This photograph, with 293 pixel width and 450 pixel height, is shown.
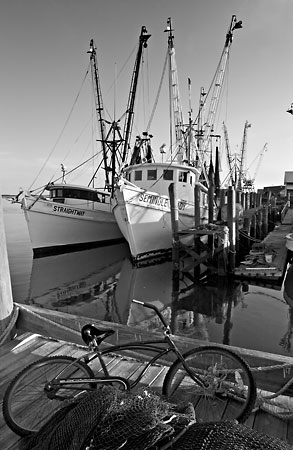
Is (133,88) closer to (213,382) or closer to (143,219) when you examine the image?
(143,219)

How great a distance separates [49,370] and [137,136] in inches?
1056

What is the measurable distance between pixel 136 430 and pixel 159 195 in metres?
17.0

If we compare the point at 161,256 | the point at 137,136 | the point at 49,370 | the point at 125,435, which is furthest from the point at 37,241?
the point at 125,435

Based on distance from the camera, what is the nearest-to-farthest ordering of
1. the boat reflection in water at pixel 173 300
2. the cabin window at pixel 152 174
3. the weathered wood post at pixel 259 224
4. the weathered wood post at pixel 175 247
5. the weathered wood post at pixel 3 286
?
the weathered wood post at pixel 3 286
the boat reflection in water at pixel 173 300
the weathered wood post at pixel 175 247
the cabin window at pixel 152 174
the weathered wood post at pixel 259 224

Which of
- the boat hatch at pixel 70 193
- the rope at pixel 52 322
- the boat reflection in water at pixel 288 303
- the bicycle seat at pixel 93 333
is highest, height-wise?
the boat hatch at pixel 70 193

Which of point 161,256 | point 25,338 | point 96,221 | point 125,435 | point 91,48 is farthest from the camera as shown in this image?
point 91,48

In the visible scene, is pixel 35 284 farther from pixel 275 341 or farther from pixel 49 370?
pixel 49 370

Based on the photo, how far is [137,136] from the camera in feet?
91.4

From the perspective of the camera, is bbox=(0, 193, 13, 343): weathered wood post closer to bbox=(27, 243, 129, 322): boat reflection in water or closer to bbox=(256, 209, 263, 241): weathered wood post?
bbox=(27, 243, 129, 322): boat reflection in water

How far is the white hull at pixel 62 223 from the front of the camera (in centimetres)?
2017

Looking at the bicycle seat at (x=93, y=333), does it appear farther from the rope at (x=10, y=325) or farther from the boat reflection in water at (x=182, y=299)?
the boat reflection in water at (x=182, y=299)

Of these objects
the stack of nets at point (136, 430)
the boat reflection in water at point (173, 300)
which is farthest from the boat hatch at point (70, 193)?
the stack of nets at point (136, 430)

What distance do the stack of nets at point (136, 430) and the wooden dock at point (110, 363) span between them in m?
1.09

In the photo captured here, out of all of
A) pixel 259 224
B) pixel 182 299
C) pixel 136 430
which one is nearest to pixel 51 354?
pixel 136 430
